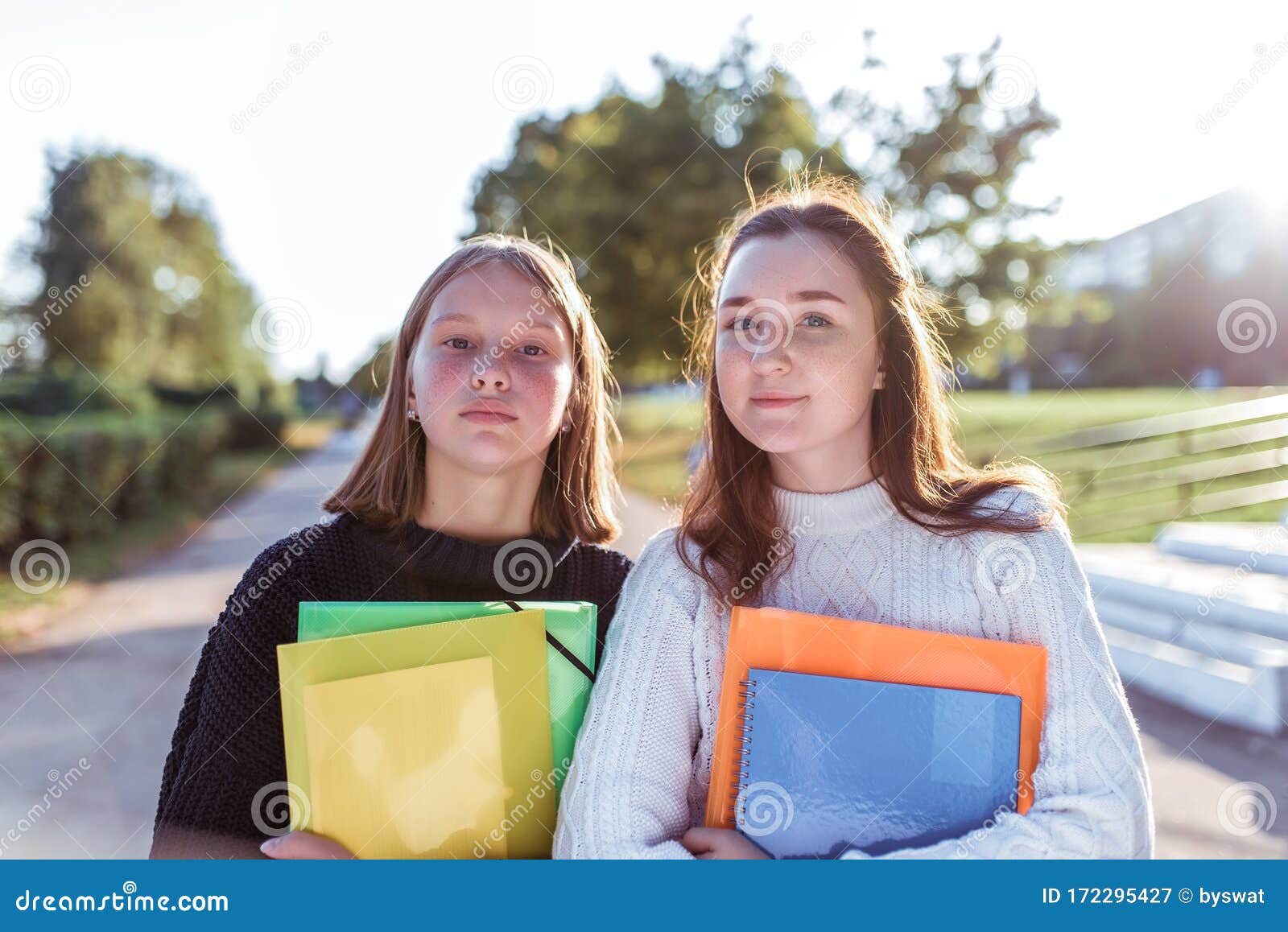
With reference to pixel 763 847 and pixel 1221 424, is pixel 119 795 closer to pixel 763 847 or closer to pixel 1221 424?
pixel 763 847

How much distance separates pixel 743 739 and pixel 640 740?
18 cm

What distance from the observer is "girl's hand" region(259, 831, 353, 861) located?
5.36 feet

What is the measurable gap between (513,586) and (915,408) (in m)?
0.94

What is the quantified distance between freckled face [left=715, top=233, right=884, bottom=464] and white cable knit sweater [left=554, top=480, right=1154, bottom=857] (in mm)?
183

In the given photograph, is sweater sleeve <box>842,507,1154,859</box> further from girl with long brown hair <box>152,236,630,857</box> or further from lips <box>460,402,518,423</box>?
lips <box>460,402,518,423</box>

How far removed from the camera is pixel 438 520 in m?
2.12

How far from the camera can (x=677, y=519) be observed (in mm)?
2096

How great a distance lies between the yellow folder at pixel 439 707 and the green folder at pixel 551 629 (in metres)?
0.02

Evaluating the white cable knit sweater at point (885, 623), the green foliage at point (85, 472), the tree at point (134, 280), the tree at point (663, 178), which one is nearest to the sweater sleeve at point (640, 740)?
the white cable knit sweater at point (885, 623)

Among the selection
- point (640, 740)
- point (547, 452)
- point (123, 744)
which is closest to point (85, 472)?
point (123, 744)

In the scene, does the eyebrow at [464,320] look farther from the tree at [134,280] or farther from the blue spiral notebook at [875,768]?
the tree at [134,280]

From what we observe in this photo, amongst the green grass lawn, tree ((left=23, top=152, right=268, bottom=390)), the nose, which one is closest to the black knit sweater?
the nose

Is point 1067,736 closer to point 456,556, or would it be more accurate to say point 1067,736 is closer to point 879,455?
point 879,455

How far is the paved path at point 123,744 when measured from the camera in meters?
Result: 3.55
